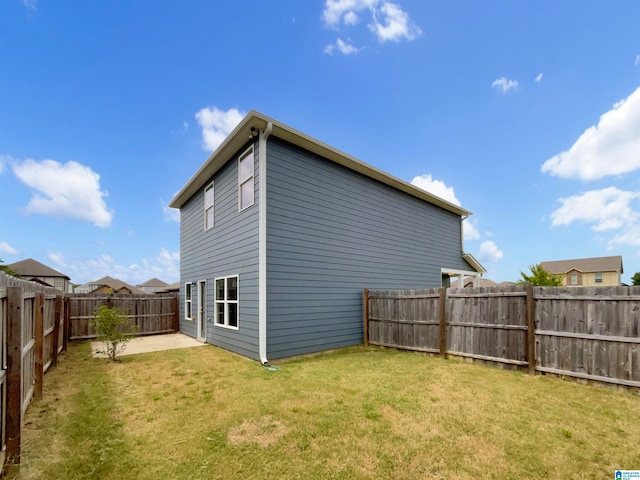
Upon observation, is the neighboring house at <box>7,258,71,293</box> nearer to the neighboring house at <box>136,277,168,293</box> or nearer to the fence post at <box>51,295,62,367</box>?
the neighboring house at <box>136,277,168,293</box>

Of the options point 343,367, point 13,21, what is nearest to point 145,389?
point 343,367

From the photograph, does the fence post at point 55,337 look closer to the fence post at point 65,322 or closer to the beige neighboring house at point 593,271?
the fence post at point 65,322

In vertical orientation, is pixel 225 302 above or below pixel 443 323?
above

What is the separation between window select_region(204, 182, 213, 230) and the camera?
988cm

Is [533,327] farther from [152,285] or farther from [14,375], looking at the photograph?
[152,285]

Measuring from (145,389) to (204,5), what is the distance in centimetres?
1004

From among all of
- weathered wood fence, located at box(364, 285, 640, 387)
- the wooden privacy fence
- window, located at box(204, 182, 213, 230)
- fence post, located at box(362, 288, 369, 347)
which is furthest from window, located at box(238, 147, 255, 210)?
the wooden privacy fence

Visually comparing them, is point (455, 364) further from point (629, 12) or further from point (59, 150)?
point (59, 150)

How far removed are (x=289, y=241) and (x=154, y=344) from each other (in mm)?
6196

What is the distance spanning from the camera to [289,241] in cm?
731

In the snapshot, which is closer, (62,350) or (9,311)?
(9,311)

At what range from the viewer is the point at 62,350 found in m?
8.42

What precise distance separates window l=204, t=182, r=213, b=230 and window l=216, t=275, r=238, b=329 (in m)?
2.14

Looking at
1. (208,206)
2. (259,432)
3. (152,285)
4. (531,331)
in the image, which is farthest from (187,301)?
(152,285)
